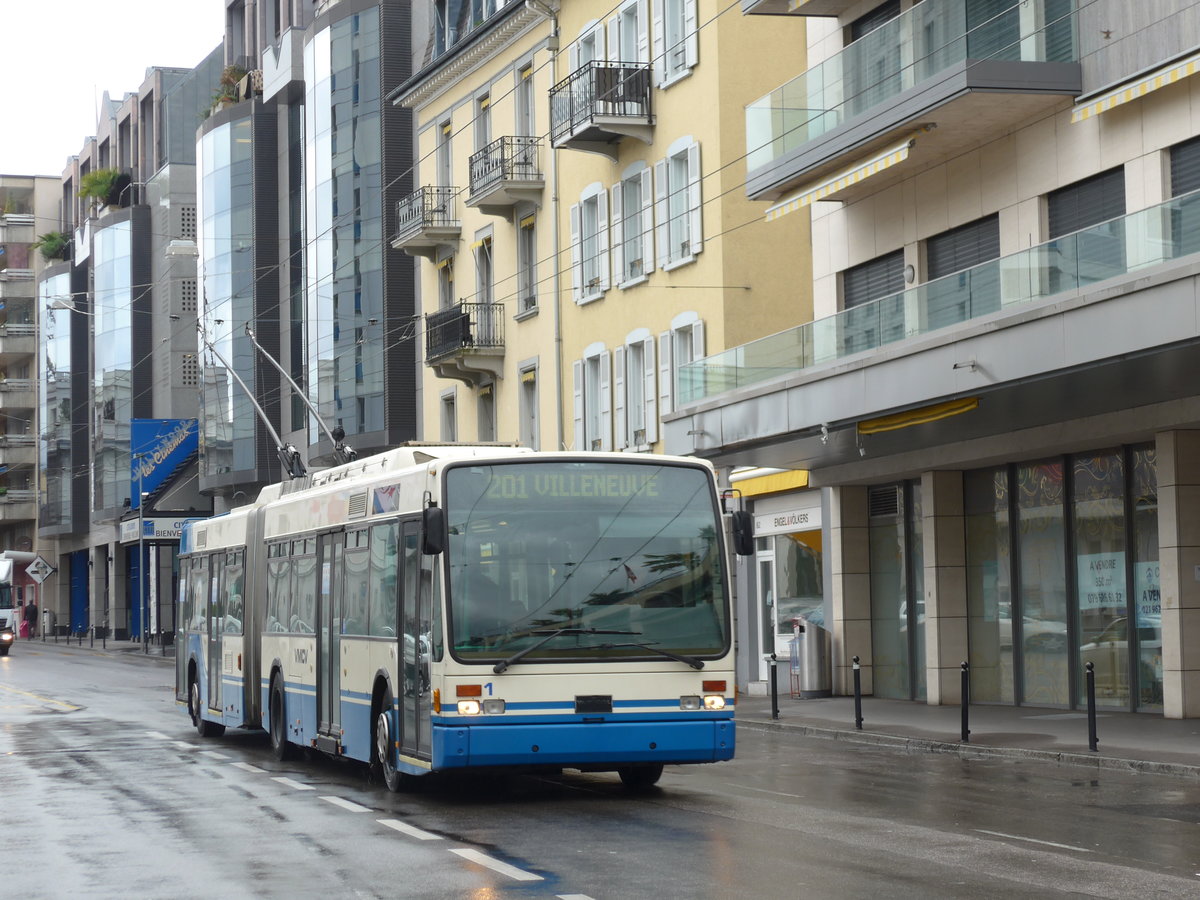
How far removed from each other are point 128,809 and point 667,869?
20.0ft

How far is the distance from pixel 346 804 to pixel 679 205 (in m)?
22.5

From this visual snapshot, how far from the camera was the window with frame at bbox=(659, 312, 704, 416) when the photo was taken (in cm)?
3550

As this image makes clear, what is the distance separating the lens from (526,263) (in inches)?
1746

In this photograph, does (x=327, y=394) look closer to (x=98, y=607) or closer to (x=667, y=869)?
(x=98, y=607)

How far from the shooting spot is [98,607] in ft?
309

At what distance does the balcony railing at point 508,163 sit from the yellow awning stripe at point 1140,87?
19897mm

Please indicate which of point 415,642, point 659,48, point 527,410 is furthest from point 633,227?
point 415,642

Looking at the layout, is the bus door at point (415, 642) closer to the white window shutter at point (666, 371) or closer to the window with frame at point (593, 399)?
the white window shutter at point (666, 371)

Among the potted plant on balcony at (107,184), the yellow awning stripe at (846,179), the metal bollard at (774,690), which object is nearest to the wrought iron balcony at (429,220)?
the yellow awning stripe at (846,179)

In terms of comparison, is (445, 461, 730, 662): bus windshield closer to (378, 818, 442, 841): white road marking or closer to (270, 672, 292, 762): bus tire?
(378, 818, 442, 841): white road marking

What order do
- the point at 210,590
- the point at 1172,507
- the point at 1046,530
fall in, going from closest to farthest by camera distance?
the point at 1172,507 < the point at 210,590 < the point at 1046,530

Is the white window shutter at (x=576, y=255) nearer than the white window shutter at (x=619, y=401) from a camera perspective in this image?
No

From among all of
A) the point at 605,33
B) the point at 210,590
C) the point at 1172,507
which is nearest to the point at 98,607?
the point at 605,33

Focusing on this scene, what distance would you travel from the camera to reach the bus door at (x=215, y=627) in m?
24.5
